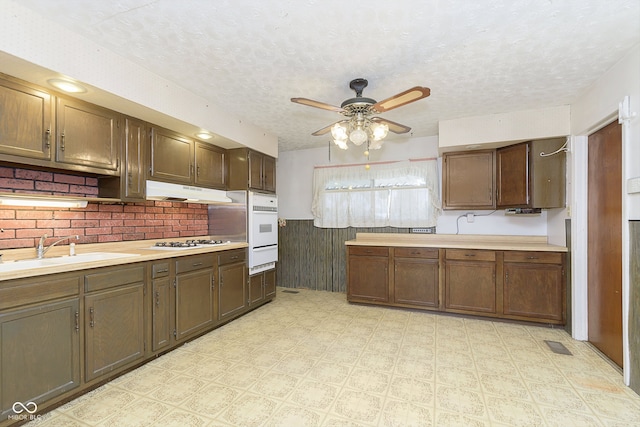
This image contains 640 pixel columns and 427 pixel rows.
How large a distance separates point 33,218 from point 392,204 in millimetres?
3991

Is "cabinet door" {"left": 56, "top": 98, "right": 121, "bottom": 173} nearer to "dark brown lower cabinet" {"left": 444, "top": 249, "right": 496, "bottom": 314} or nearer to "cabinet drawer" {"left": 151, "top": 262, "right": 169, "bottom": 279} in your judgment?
"cabinet drawer" {"left": 151, "top": 262, "right": 169, "bottom": 279}

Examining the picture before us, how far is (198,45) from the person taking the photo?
2092 mm

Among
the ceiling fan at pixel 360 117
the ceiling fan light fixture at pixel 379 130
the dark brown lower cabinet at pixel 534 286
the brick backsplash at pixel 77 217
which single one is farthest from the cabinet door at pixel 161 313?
the dark brown lower cabinet at pixel 534 286

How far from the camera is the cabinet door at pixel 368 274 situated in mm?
3945

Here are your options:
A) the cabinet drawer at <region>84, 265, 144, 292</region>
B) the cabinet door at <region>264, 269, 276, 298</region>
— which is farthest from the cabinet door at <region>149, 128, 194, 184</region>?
the cabinet door at <region>264, 269, 276, 298</region>

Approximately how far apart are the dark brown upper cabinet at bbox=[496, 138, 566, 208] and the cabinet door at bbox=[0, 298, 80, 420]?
427 centimetres

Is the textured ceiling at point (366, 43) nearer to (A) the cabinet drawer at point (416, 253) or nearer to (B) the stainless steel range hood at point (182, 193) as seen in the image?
(B) the stainless steel range hood at point (182, 193)

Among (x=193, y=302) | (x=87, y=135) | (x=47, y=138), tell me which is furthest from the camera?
(x=193, y=302)

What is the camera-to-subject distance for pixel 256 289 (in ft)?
12.8

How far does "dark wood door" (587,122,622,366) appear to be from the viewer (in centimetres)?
241

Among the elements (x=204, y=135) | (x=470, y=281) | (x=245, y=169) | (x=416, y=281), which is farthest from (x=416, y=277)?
(x=204, y=135)

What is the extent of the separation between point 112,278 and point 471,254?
3599mm

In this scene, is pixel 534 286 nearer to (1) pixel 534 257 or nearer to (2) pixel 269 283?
(1) pixel 534 257

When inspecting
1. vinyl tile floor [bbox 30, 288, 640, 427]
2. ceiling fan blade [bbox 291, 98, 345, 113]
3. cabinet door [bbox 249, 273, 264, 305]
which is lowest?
vinyl tile floor [bbox 30, 288, 640, 427]
